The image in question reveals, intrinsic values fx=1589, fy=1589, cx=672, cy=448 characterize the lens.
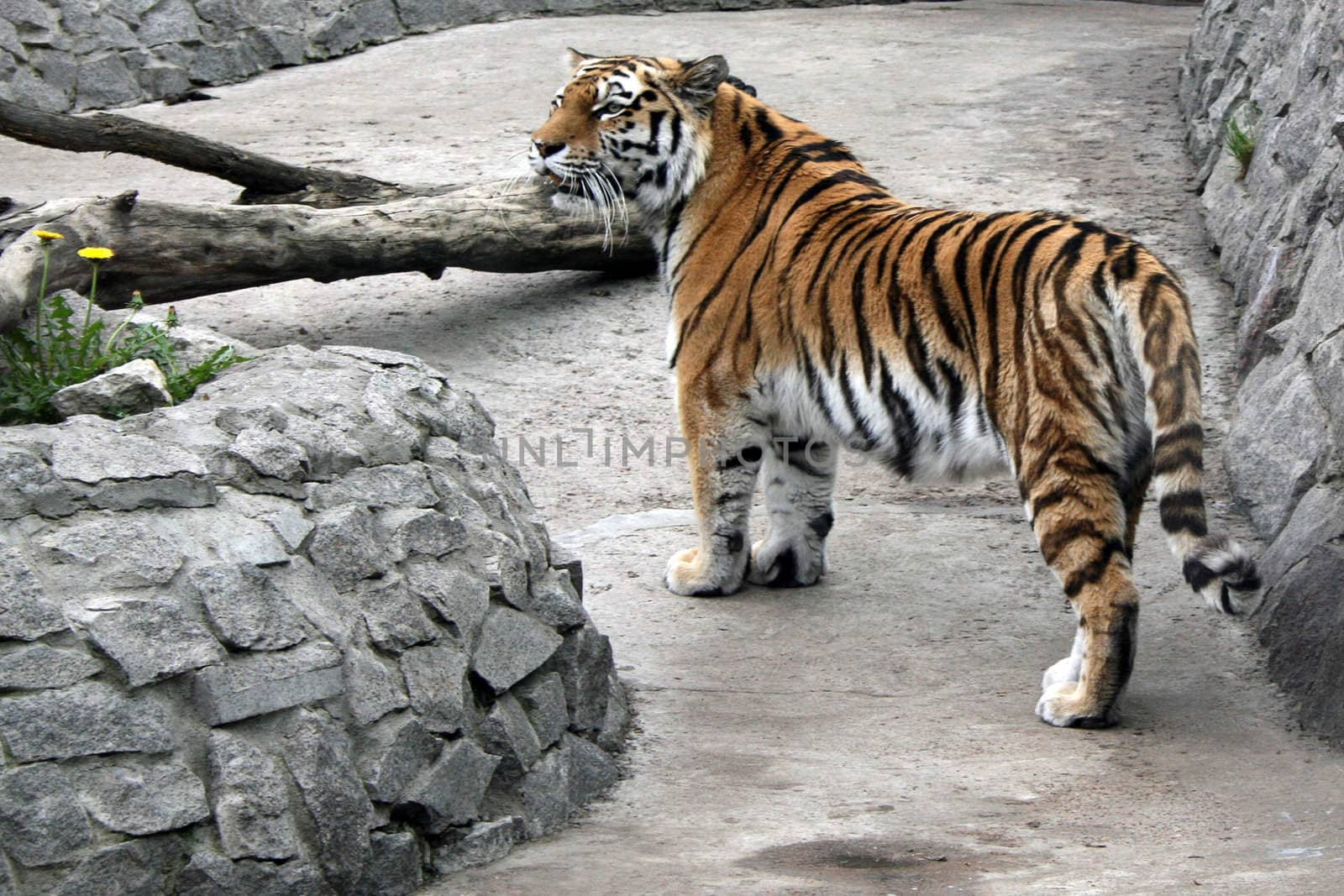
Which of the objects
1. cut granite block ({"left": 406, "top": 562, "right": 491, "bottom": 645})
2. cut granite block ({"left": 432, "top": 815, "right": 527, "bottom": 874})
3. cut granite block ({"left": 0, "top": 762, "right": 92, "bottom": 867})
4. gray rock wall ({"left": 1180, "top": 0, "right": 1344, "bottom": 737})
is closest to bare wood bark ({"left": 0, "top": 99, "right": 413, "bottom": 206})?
cut granite block ({"left": 406, "top": 562, "right": 491, "bottom": 645})

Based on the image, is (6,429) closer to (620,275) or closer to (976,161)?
(620,275)

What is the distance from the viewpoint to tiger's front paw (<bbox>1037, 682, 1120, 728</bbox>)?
14.3 ft

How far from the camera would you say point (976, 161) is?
374 inches

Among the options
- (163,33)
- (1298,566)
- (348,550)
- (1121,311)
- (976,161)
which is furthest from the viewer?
(163,33)

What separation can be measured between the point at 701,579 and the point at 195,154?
337 cm

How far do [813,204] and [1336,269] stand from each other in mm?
1746

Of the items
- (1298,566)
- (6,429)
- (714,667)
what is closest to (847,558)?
(714,667)

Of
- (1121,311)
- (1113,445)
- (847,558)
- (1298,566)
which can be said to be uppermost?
(1121,311)

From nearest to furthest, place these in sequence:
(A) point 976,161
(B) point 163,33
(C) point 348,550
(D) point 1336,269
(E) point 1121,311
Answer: (C) point 348,550 < (E) point 1121,311 < (D) point 1336,269 < (A) point 976,161 < (B) point 163,33

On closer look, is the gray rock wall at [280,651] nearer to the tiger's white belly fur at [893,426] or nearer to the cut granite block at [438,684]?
the cut granite block at [438,684]

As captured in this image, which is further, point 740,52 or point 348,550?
point 740,52

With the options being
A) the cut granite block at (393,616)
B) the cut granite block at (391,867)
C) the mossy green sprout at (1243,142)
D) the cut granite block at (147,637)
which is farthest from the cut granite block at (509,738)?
the mossy green sprout at (1243,142)

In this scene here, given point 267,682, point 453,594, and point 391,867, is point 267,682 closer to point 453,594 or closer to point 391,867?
point 391,867

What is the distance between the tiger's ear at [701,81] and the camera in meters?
5.59
